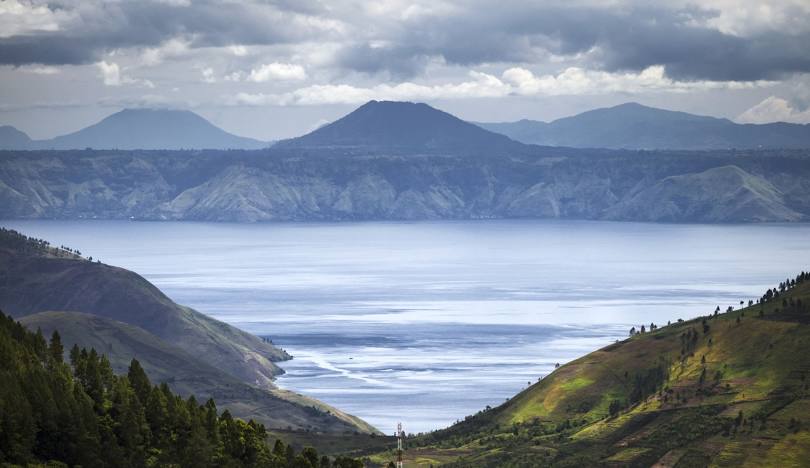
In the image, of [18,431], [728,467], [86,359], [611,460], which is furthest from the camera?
[611,460]

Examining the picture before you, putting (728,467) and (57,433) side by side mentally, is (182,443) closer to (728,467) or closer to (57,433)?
(57,433)

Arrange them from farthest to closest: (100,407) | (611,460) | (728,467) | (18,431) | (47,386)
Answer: (611,460)
(728,467)
(100,407)
(47,386)
(18,431)

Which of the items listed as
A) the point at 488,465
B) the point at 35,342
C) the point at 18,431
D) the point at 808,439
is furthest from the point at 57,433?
the point at 808,439

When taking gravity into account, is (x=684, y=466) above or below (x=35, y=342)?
below

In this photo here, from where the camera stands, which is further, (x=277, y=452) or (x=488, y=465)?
(x=488, y=465)

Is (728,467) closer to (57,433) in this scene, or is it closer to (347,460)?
(347,460)

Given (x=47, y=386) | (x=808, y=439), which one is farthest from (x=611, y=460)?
(x=47, y=386)
